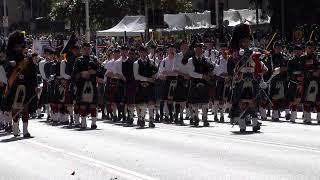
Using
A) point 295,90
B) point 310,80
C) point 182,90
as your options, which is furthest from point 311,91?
point 182,90

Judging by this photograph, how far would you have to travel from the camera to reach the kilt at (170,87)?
21564 mm

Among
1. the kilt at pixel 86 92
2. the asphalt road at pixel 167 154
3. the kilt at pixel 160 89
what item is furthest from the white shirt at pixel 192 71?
the kilt at pixel 160 89

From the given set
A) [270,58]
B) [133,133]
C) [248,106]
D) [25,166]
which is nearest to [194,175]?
[25,166]

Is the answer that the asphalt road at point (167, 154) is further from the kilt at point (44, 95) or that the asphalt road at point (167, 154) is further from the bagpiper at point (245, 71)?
the kilt at point (44, 95)

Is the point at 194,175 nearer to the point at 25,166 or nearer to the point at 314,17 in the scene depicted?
the point at 25,166

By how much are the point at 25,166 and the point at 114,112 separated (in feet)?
35.1

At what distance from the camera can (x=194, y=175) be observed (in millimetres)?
11211

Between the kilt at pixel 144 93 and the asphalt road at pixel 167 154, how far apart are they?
1.16 m

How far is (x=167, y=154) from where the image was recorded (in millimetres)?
13883

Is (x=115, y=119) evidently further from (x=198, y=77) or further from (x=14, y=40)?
(x=14, y=40)

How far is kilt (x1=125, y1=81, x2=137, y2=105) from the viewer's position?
2102 centimetres

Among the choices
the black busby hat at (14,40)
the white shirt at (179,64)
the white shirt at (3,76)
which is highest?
the black busby hat at (14,40)

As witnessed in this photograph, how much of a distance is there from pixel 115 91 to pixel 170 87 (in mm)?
1831

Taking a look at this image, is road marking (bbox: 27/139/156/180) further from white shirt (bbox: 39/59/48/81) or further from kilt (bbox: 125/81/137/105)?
white shirt (bbox: 39/59/48/81)
